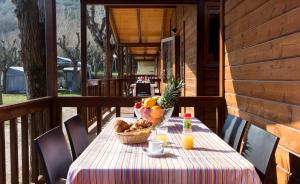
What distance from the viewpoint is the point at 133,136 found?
7.55 feet

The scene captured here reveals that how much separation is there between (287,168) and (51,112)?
102 inches

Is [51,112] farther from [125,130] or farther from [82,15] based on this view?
[82,15]

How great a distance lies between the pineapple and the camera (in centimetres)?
279

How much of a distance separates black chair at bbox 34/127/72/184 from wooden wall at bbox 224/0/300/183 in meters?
1.44

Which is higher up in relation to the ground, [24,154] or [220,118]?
[220,118]

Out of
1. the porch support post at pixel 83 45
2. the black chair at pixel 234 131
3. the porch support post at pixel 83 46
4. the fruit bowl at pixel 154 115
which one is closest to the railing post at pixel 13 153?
the fruit bowl at pixel 154 115

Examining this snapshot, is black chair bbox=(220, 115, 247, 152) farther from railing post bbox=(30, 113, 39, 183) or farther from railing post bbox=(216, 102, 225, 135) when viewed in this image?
railing post bbox=(30, 113, 39, 183)

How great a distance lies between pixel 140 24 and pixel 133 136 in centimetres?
969

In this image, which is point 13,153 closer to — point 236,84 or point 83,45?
point 236,84

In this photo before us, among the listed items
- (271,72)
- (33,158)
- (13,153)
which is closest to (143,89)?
(33,158)

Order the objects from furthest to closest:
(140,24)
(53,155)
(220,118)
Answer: (140,24), (220,118), (53,155)

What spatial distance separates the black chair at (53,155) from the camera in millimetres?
1936

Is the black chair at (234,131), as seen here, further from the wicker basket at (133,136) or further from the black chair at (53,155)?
the black chair at (53,155)

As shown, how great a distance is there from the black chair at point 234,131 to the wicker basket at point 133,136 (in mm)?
747
